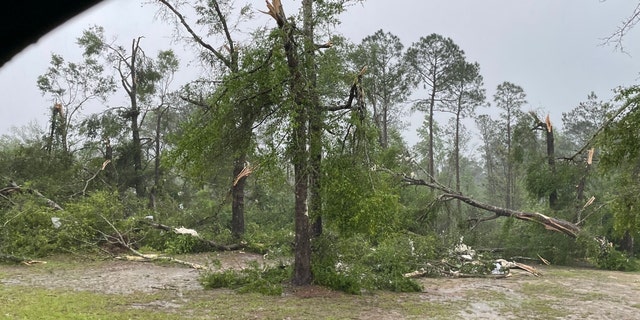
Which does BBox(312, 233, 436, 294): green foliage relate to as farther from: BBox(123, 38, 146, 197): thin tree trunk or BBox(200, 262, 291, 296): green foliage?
BBox(123, 38, 146, 197): thin tree trunk

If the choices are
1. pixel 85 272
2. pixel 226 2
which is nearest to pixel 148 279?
pixel 85 272

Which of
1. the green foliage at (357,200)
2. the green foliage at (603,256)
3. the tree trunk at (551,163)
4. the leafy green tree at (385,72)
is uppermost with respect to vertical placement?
the leafy green tree at (385,72)

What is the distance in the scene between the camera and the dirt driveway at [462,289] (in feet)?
26.5

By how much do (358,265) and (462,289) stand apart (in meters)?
2.37

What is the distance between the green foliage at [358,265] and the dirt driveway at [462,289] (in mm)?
297

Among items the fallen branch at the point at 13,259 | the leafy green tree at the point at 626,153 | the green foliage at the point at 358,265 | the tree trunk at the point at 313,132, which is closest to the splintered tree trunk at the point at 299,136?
the tree trunk at the point at 313,132

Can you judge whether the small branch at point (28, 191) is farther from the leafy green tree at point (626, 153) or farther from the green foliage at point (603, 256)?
the green foliage at point (603, 256)

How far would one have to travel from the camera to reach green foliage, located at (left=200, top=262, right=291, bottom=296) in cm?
891

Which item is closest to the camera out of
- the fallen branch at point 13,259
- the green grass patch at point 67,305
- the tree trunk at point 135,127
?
the green grass patch at point 67,305

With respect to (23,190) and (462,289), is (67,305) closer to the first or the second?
(462,289)

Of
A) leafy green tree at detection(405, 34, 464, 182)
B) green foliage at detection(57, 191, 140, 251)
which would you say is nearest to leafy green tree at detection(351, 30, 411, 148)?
leafy green tree at detection(405, 34, 464, 182)

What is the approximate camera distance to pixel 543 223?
1532cm

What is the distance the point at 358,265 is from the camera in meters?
9.41

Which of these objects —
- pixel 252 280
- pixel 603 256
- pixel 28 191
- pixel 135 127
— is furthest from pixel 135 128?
pixel 603 256
